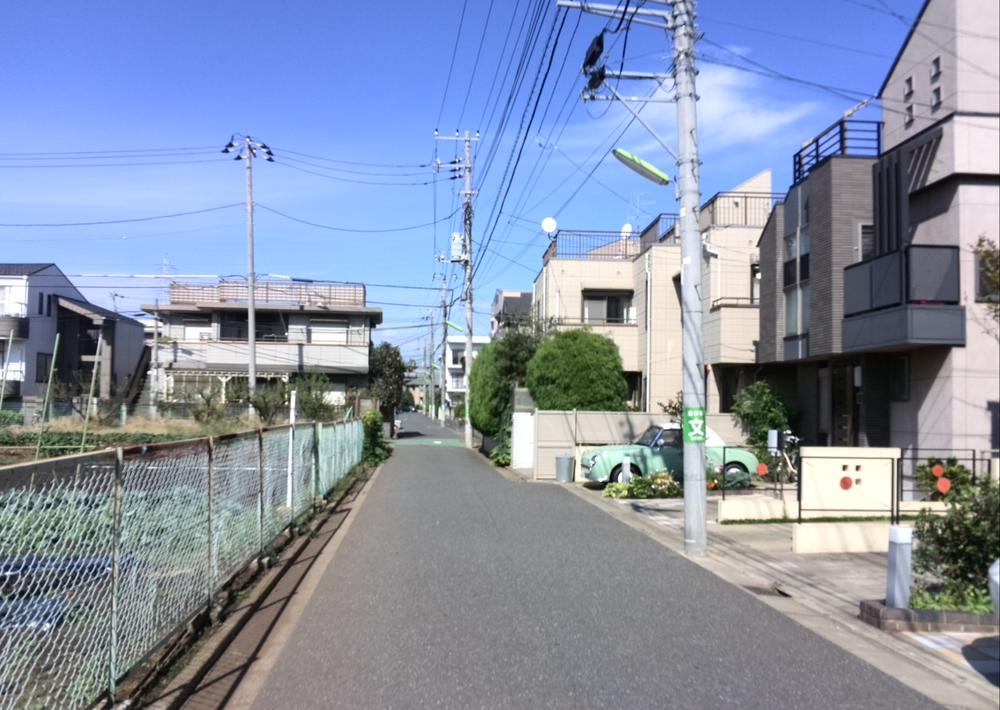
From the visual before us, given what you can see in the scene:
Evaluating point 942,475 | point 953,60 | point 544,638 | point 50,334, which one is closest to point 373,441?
point 942,475

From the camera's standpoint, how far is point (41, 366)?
42.4m

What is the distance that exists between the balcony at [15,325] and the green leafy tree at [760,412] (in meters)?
31.9

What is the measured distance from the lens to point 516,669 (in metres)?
6.48

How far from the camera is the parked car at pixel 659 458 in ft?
65.6

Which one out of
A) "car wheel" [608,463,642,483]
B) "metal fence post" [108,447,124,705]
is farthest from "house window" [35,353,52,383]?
"metal fence post" [108,447,124,705]

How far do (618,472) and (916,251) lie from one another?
324 inches

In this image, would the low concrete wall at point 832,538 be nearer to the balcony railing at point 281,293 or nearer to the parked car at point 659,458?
the parked car at point 659,458

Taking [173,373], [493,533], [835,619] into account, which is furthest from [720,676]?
[173,373]

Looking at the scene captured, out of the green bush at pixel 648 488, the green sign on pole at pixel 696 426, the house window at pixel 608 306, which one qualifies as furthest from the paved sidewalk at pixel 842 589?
the house window at pixel 608 306

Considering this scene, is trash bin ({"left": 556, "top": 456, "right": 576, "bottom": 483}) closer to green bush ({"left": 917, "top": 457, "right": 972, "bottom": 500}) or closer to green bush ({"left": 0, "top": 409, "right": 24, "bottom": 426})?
green bush ({"left": 917, "top": 457, "right": 972, "bottom": 500})

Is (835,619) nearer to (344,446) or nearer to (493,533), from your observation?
(493,533)

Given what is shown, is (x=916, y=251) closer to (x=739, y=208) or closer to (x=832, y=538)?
(x=832, y=538)

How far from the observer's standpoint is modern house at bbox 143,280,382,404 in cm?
4778

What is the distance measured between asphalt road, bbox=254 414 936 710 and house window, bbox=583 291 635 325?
2287 centimetres
